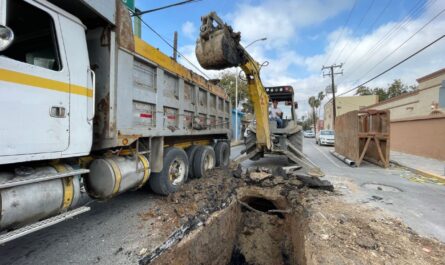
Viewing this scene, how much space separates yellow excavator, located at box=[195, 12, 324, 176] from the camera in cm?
487

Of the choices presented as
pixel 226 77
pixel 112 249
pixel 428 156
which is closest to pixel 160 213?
pixel 112 249

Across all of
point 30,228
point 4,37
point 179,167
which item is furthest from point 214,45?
point 30,228

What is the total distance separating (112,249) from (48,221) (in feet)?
2.91

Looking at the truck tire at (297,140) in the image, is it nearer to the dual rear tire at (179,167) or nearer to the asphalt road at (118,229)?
the asphalt road at (118,229)

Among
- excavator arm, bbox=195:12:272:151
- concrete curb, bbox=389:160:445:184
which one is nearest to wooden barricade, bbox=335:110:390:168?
concrete curb, bbox=389:160:445:184

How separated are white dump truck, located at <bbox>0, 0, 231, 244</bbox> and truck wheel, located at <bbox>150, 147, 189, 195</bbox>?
0.02 metres

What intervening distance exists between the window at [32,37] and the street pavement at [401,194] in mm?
5403

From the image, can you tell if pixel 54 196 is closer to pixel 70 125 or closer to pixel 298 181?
pixel 70 125

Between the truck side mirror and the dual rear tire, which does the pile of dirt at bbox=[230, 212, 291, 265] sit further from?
the truck side mirror

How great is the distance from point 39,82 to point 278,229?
4795mm

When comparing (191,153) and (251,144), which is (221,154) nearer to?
(251,144)

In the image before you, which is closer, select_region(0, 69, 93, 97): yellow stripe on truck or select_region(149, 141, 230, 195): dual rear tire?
select_region(0, 69, 93, 97): yellow stripe on truck

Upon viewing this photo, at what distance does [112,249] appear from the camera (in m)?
3.13

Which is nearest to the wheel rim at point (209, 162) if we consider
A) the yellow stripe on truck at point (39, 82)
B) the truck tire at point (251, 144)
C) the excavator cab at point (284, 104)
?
the truck tire at point (251, 144)
